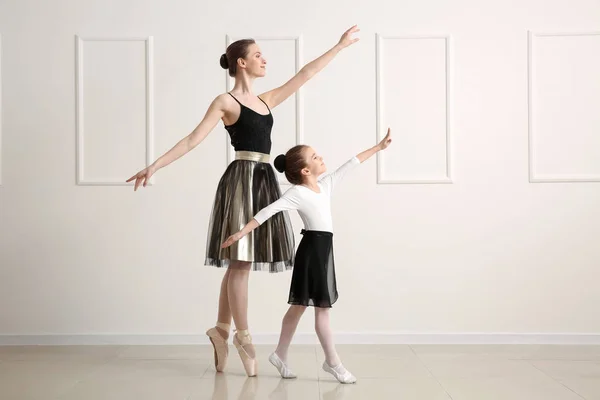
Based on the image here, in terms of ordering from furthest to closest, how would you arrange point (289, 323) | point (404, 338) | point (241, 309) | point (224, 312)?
point (404, 338)
point (224, 312)
point (241, 309)
point (289, 323)

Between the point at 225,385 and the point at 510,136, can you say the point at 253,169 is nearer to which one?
the point at 225,385

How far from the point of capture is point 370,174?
3.89 metres

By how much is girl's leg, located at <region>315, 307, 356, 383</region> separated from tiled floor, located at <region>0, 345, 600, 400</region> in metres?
0.05

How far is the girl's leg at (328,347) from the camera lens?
9.24 feet

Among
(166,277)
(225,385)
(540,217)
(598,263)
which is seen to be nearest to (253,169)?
(225,385)

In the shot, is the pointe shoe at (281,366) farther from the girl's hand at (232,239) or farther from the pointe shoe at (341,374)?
the girl's hand at (232,239)

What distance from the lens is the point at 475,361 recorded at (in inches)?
132

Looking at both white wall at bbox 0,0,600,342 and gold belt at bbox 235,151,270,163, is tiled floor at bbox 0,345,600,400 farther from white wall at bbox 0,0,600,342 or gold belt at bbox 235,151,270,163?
gold belt at bbox 235,151,270,163

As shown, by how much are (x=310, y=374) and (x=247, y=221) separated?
0.72 m

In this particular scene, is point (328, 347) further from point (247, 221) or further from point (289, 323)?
point (247, 221)

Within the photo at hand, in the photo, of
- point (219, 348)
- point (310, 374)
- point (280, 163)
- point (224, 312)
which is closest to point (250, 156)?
point (280, 163)

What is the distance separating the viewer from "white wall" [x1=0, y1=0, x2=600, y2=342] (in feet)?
12.7

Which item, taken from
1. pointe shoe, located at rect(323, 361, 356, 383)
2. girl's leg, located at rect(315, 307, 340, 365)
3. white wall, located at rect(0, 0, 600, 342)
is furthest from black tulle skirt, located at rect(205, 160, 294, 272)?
white wall, located at rect(0, 0, 600, 342)

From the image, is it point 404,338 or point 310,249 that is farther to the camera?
point 404,338
